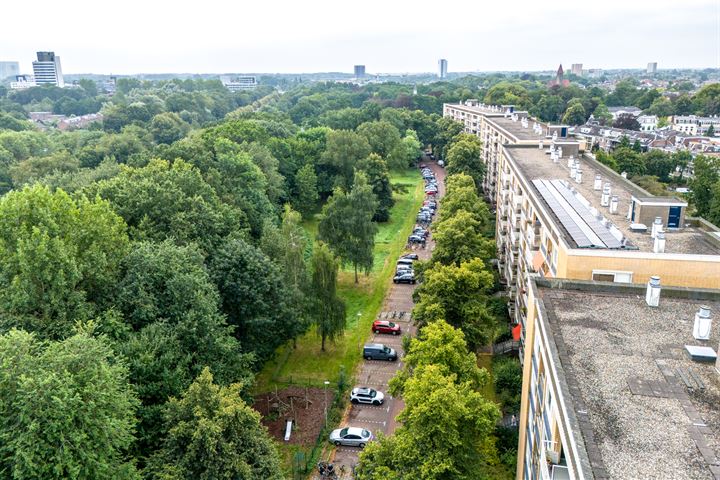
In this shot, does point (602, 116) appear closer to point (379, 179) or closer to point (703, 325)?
point (379, 179)

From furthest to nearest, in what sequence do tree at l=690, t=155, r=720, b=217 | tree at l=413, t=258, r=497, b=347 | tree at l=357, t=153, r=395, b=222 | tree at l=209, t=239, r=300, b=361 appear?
1. tree at l=357, t=153, r=395, b=222
2. tree at l=690, t=155, r=720, b=217
3. tree at l=209, t=239, r=300, b=361
4. tree at l=413, t=258, r=497, b=347

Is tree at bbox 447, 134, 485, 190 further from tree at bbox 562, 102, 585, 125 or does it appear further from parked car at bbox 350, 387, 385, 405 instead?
tree at bbox 562, 102, 585, 125

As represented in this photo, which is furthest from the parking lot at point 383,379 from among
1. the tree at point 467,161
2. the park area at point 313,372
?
the tree at point 467,161

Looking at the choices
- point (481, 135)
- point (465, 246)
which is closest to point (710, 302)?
Answer: point (465, 246)

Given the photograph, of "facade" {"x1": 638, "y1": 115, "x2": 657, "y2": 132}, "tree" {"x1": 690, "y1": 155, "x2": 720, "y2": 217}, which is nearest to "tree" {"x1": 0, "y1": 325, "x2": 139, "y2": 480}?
"tree" {"x1": 690, "y1": 155, "x2": 720, "y2": 217}

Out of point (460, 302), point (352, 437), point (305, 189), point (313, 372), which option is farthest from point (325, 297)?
point (305, 189)
